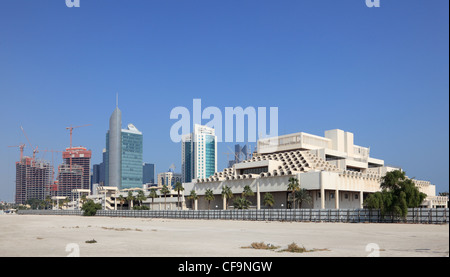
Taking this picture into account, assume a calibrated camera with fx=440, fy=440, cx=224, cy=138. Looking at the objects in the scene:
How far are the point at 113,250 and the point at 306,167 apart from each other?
99.5m

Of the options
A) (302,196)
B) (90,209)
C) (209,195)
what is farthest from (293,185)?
(90,209)

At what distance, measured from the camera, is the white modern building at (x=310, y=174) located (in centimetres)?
11412

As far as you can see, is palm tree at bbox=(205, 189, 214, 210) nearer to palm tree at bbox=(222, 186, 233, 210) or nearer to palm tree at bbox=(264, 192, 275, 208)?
palm tree at bbox=(222, 186, 233, 210)

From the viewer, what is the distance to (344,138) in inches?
5994

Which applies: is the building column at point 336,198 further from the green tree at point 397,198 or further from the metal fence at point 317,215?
the green tree at point 397,198

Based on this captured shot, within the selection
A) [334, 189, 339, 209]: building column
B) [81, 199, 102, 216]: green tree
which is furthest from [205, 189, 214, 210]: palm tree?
[334, 189, 339, 209]: building column

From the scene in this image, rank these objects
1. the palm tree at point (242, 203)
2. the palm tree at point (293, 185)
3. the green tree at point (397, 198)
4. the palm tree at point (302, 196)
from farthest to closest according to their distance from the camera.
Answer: the palm tree at point (242, 203)
the palm tree at point (293, 185)
the palm tree at point (302, 196)
the green tree at point (397, 198)

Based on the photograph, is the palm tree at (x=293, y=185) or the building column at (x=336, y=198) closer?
the palm tree at (x=293, y=185)

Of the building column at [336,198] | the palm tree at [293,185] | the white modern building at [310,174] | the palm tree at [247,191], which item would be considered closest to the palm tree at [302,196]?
the palm tree at [293,185]

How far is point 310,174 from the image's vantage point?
369ft

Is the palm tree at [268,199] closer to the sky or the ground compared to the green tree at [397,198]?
closer to the ground

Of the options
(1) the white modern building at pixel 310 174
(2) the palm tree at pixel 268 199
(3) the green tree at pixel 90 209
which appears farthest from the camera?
(3) the green tree at pixel 90 209
